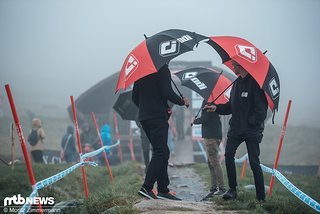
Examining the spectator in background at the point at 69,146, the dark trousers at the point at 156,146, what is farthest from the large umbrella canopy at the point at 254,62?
the spectator in background at the point at 69,146

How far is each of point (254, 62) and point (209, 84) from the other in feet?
5.02

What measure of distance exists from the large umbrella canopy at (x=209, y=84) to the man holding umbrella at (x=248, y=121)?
2.92 ft

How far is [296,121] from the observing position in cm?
2884

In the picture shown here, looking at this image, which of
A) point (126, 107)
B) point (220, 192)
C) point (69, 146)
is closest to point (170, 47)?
point (220, 192)

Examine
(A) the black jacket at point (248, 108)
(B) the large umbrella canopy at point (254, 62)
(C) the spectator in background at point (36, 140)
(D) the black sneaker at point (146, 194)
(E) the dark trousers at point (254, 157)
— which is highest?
(B) the large umbrella canopy at point (254, 62)

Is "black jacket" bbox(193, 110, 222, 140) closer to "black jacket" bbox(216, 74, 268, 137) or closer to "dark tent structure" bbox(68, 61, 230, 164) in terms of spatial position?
"black jacket" bbox(216, 74, 268, 137)

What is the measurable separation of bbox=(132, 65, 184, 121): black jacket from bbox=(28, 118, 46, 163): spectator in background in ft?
25.3

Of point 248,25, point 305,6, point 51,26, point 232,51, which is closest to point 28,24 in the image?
point 51,26

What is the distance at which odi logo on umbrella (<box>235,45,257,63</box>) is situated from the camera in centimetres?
560

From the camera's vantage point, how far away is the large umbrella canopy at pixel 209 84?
6957 mm

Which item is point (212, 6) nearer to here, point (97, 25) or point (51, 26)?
point (97, 25)

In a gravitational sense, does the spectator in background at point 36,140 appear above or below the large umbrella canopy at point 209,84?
below

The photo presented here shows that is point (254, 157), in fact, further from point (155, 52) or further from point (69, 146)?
point (69, 146)

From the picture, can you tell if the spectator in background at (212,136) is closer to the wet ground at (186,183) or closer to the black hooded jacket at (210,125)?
Result: the black hooded jacket at (210,125)
